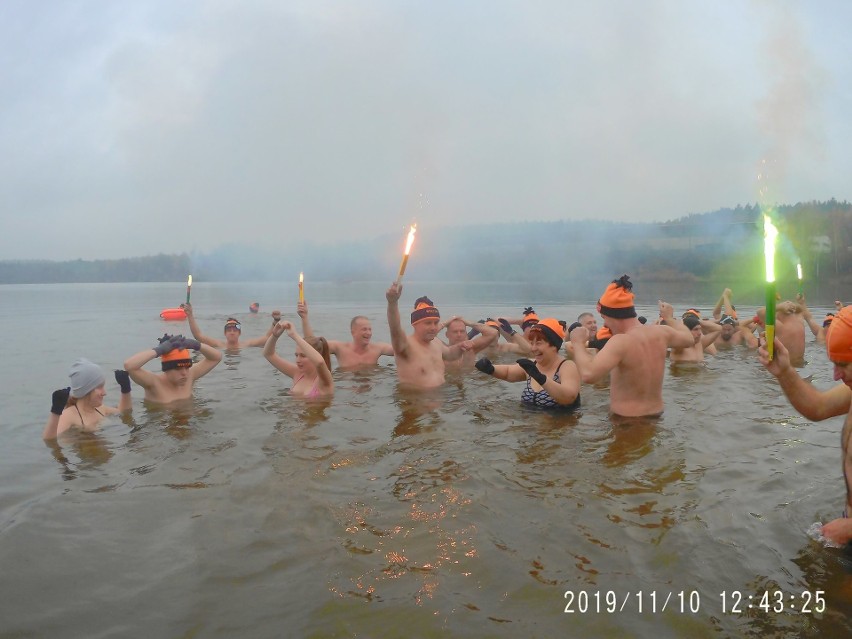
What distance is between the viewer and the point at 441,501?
4.24 meters

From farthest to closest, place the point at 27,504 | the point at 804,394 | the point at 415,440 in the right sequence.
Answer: the point at 415,440 < the point at 27,504 < the point at 804,394

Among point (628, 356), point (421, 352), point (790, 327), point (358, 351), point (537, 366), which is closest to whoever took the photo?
point (628, 356)

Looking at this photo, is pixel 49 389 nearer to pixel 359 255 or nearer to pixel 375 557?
pixel 375 557

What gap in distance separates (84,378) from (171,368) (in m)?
1.26

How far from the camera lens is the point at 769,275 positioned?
2688mm

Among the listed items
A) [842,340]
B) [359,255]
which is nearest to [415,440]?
[842,340]

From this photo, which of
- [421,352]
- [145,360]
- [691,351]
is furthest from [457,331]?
[145,360]

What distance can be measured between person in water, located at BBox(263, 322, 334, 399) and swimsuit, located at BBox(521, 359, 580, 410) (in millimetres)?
2626

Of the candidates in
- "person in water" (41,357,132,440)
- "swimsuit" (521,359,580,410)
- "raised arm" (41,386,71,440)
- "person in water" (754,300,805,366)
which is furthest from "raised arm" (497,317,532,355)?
"raised arm" (41,386,71,440)

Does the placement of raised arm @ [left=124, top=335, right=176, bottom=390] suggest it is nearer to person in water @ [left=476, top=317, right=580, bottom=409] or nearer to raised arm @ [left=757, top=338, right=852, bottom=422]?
person in water @ [left=476, top=317, right=580, bottom=409]

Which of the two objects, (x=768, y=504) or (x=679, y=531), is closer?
(x=679, y=531)

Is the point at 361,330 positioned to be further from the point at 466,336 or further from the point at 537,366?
the point at 537,366

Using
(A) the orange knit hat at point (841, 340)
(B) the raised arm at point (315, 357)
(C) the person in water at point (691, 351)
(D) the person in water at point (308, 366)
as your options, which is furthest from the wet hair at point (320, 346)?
(C) the person in water at point (691, 351)

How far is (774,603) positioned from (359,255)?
7230 centimetres
